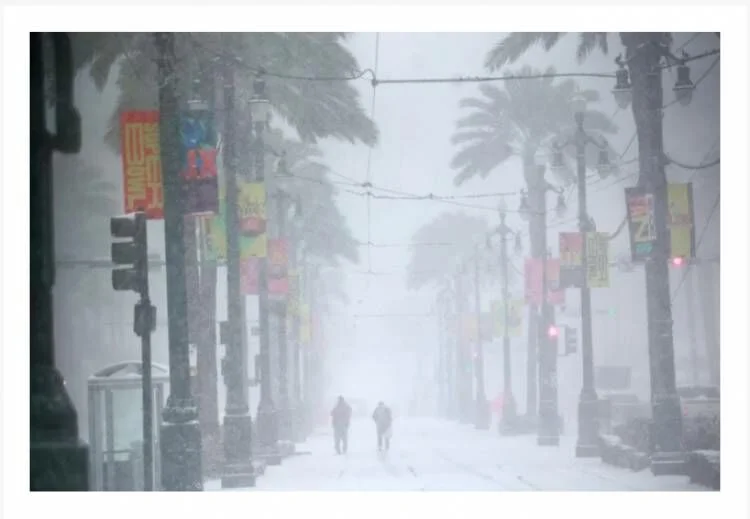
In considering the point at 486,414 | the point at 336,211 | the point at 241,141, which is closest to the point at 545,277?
the point at 241,141

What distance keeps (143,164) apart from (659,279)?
9953 millimetres

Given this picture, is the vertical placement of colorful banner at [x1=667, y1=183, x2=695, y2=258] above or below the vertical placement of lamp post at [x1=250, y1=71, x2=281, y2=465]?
above

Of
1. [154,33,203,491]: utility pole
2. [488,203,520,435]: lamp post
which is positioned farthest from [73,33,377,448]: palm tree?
[488,203,520,435]: lamp post

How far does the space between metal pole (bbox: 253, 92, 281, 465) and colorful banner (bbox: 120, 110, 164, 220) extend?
9.77 metres

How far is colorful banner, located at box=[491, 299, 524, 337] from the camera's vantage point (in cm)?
5188

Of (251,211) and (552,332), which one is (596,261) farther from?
(251,211)

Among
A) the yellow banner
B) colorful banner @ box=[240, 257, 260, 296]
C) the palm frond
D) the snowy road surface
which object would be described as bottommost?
the snowy road surface

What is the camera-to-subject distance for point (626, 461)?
29.2 meters

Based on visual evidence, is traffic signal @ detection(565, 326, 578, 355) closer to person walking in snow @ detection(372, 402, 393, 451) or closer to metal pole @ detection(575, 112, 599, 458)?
metal pole @ detection(575, 112, 599, 458)

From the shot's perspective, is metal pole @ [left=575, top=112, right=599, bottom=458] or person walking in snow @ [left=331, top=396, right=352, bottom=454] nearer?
metal pole @ [left=575, top=112, right=599, bottom=458]

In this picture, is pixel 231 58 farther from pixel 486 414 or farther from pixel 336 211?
pixel 336 211

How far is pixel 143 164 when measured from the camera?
23734 mm

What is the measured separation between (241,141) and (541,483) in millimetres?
15094

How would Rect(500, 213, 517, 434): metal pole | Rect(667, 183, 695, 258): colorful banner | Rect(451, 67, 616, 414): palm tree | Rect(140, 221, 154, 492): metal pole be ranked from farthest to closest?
Rect(451, 67, 616, 414): palm tree
Rect(500, 213, 517, 434): metal pole
Rect(667, 183, 695, 258): colorful banner
Rect(140, 221, 154, 492): metal pole
